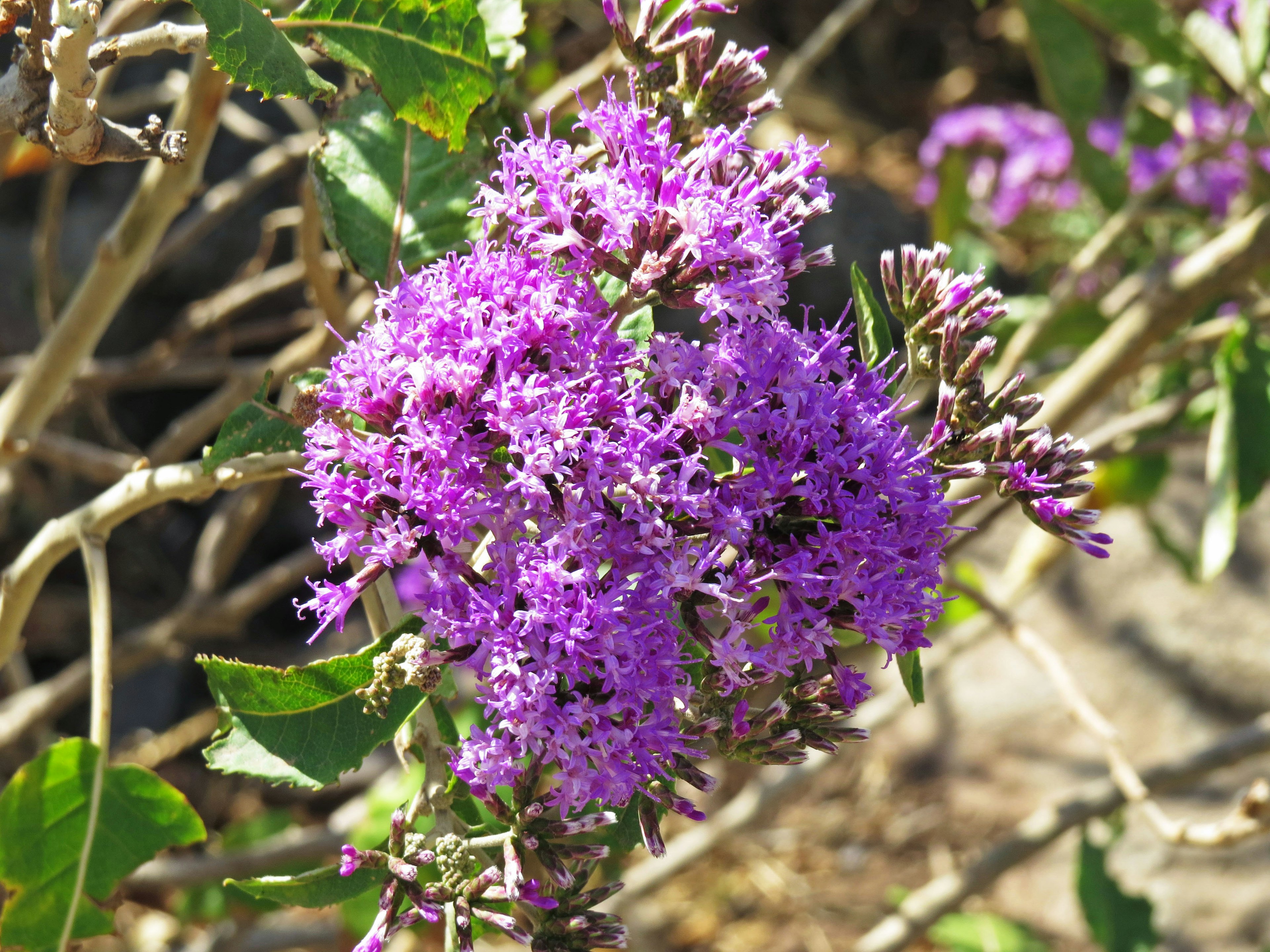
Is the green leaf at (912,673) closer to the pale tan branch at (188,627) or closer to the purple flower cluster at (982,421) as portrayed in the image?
the purple flower cluster at (982,421)

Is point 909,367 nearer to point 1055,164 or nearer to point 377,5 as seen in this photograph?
point 377,5

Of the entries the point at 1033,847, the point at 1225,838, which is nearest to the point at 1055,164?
the point at 1033,847

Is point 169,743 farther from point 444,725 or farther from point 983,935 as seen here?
point 983,935

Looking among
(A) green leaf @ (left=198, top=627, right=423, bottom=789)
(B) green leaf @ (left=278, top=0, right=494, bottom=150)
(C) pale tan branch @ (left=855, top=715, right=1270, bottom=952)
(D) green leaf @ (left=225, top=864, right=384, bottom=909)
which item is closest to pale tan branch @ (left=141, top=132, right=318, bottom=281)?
(B) green leaf @ (left=278, top=0, right=494, bottom=150)

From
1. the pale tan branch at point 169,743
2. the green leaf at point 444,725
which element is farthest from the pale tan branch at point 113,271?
the pale tan branch at point 169,743

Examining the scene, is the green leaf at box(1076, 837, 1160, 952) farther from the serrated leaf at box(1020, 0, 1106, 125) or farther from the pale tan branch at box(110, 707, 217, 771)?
the pale tan branch at box(110, 707, 217, 771)
